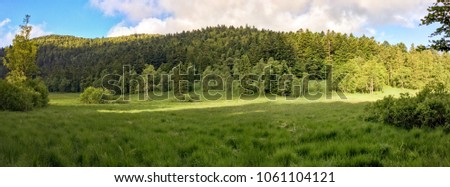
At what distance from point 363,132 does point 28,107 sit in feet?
35.8

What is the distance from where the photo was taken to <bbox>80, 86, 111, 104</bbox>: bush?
1172 centimetres

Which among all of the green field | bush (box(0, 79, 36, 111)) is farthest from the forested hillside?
the green field

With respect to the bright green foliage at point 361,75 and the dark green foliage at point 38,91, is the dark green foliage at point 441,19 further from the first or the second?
the bright green foliage at point 361,75

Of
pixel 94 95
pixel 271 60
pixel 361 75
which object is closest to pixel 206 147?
pixel 94 95

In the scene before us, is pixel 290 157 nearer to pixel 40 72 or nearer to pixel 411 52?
pixel 40 72

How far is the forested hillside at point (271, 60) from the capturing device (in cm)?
1139

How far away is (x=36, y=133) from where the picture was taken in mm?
7094

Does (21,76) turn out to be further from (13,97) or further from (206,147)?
(206,147)

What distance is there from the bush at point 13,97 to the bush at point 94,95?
6.20 ft

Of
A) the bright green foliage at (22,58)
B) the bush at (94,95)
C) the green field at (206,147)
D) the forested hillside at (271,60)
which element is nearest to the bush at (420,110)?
the green field at (206,147)

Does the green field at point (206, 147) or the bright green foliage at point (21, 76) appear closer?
the green field at point (206, 147)

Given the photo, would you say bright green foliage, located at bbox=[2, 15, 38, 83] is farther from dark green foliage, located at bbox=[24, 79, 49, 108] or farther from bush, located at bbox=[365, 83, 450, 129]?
bush, located at bbox=[365, 83, 450, 129]

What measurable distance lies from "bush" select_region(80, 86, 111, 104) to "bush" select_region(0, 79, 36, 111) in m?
1.89

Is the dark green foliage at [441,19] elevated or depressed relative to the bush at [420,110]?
elevated
